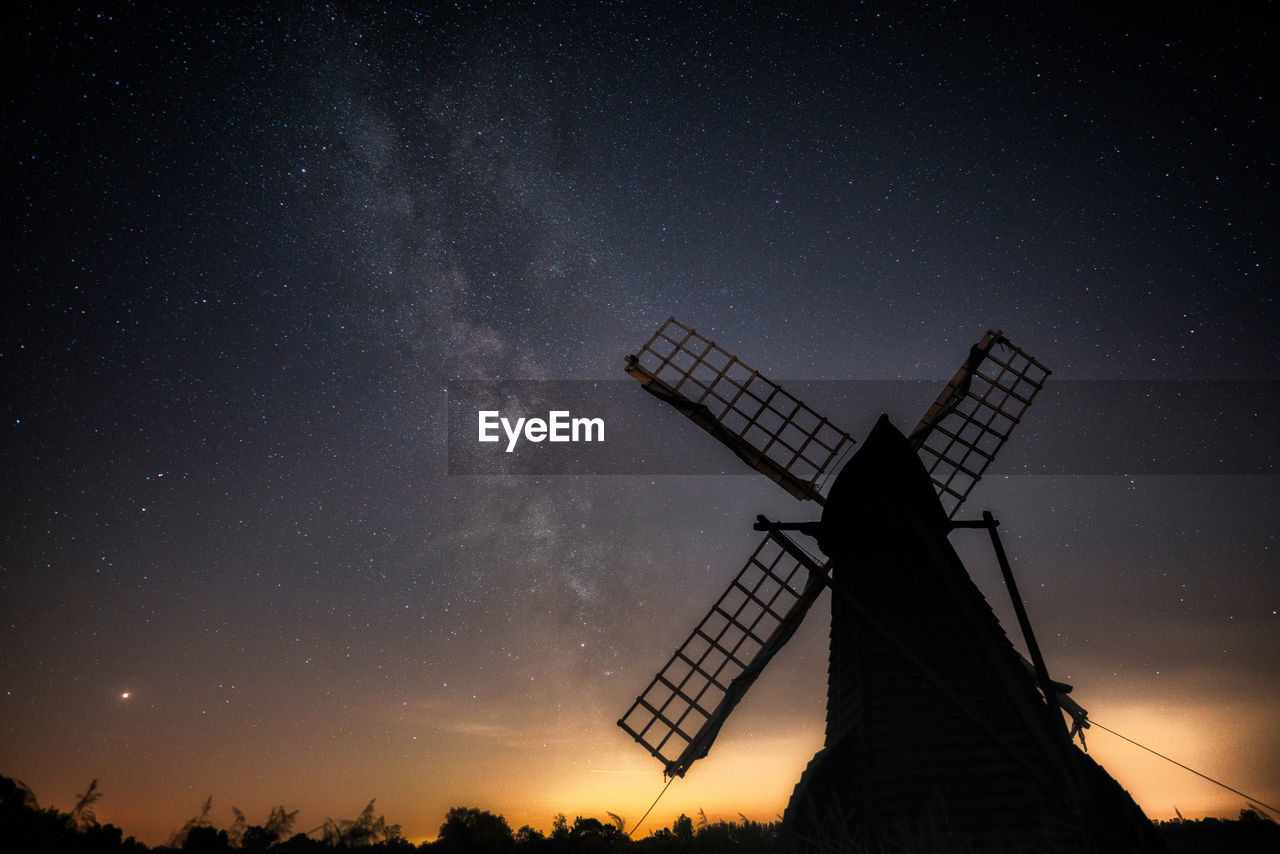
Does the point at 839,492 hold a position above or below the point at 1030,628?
above

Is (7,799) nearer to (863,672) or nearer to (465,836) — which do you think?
(465,836)

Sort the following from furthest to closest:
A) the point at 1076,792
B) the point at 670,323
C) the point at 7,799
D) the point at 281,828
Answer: the point at 670,323 < the point at 1076,792 < the point at 281,828 < the point at 7,799

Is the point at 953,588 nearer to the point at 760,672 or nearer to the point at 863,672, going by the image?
the point at 863,672

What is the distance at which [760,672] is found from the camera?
34.6 feet

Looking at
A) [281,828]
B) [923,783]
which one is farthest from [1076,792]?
[281,828]

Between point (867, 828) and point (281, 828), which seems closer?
point (281, 828)

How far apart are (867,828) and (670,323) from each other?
9.55 meters

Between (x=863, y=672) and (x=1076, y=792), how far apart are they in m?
2.50

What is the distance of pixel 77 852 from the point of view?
150 inches

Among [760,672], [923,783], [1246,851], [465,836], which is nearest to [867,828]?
[923,783]

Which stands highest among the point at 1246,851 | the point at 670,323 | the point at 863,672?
the point at 670,323

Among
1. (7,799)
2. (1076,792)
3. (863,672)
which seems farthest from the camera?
(863,672)

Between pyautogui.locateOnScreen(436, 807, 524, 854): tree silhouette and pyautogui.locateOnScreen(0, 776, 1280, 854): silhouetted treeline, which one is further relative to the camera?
pyautogui.locateOnScreen(436, 807, 524, 854): tree silhouette

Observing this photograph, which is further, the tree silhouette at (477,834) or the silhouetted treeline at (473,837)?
the tree silhouette at (477,834)
